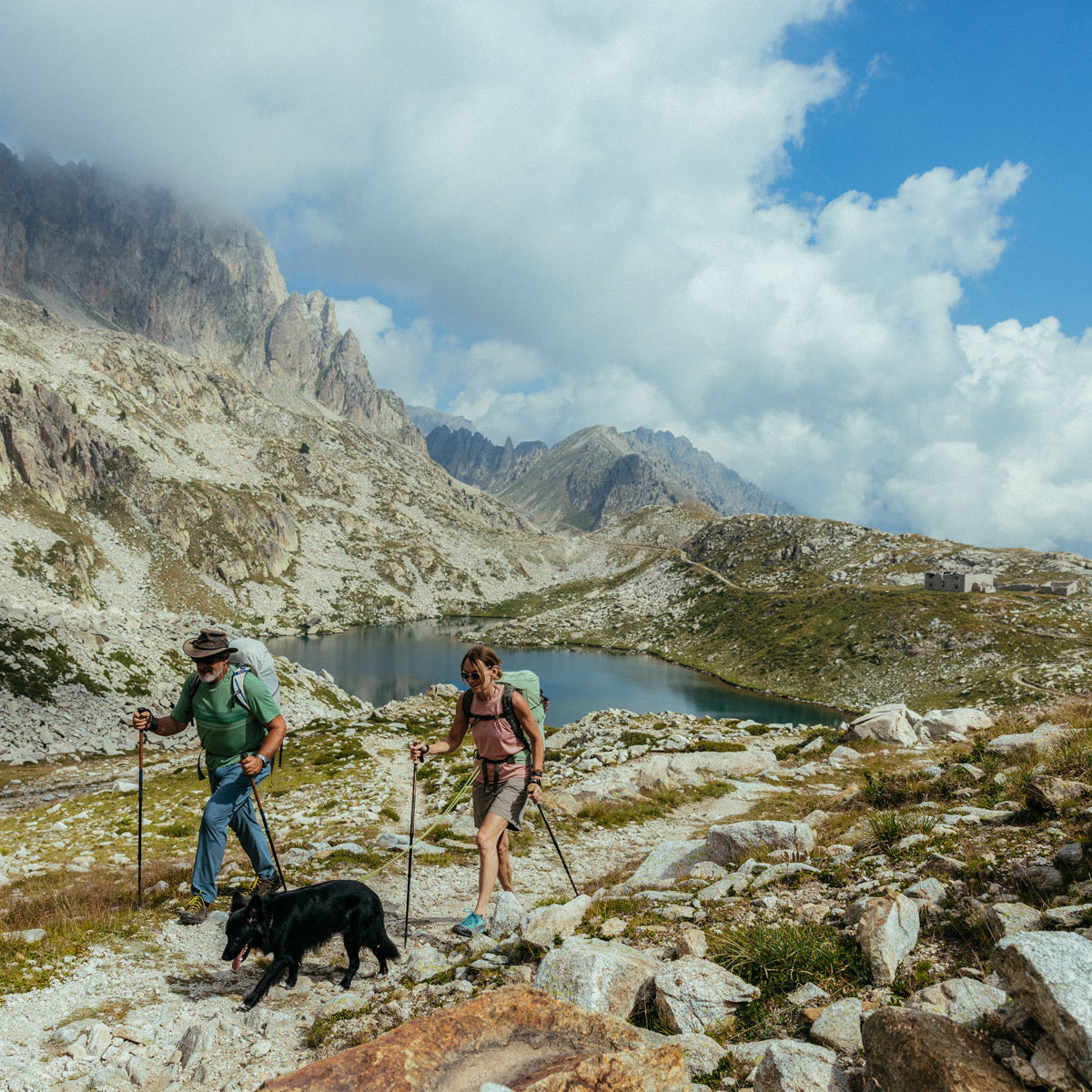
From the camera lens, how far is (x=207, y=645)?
28.1 feet

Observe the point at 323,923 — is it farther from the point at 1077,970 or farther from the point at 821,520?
the point at 821,520

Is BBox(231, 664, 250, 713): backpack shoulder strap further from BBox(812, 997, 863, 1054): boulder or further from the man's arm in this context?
BBox(812, 997, 863, 1054): boulder

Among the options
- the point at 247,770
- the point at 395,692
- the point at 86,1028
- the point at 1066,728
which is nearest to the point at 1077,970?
the point at 86,1028

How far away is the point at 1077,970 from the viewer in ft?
11.3

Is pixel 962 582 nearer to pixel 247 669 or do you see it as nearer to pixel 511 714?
pixel 511 714

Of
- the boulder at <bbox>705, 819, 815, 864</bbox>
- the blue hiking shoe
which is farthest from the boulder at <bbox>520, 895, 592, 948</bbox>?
the boulder at <bbox>705, 819, 815, 864</bbox>

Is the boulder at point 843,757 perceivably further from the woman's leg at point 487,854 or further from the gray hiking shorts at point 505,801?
the woman's leg at point 487,854

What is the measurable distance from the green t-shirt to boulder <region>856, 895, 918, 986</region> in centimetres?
769

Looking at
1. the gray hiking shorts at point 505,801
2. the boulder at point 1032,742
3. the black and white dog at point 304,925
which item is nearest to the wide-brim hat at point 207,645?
the black and white dog at point 304,925

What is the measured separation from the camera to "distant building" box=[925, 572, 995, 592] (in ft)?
387

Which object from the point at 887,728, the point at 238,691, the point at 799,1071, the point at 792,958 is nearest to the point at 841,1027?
the point at 799,1071

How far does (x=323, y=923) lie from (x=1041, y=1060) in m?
6.43

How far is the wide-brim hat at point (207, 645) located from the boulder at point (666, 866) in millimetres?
7088

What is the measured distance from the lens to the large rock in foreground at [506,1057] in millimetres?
3705
